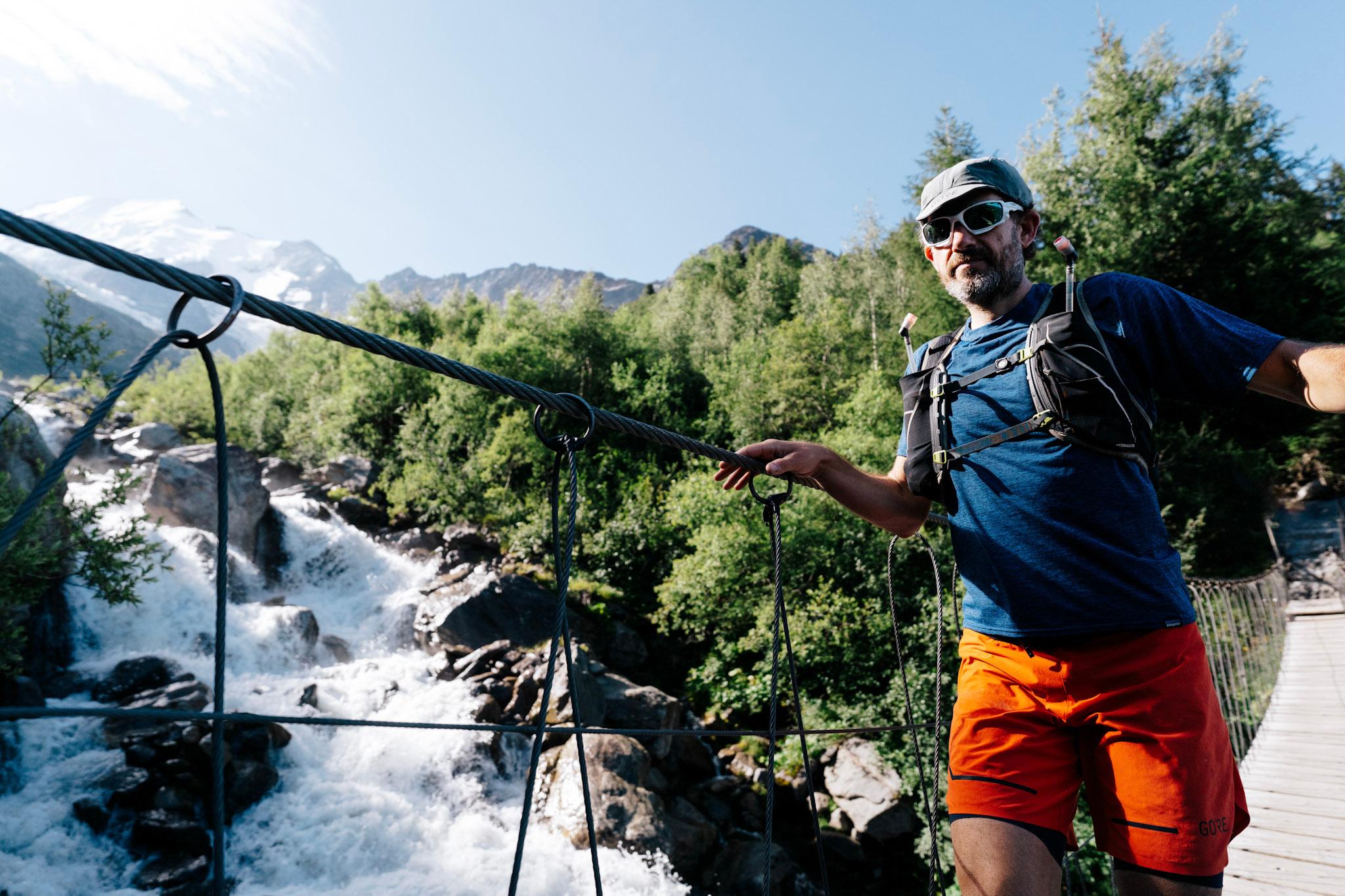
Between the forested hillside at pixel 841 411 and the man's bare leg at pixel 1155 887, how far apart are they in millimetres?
9870

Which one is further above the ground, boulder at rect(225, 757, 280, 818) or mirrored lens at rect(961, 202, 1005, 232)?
mirrored lens at rect(961, 202, 1005, 232)

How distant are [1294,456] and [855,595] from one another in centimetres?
1286

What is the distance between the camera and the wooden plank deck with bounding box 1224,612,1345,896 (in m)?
3.24

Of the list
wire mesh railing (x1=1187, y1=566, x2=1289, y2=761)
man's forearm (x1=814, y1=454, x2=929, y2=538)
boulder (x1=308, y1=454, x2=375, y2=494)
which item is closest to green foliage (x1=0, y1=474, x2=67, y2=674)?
man's forearm (x1=814, y1=454, x2=929, y2=538)

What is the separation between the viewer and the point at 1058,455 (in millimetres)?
1345

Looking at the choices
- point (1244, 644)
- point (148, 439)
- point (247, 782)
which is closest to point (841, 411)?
point (1244, 644)

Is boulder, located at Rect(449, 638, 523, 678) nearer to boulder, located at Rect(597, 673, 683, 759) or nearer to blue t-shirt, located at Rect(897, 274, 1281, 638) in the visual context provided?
boulder, located at Rect(597, 673, 683, 759)

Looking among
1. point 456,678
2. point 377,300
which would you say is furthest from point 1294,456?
point 377,300

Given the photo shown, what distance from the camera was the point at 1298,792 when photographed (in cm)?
412

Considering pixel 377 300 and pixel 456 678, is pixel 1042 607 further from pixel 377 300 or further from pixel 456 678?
pixel 377 300

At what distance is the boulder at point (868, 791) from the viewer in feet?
31.8

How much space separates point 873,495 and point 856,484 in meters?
0.05

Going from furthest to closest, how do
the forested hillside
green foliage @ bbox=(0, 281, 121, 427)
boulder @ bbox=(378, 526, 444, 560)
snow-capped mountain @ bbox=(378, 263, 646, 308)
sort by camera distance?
snow-capped mountain @ bbox=(378, 263, 646, 308) → boulder @ bbox=(378, 526, 444, 560) → the forested hillside → green foliage @ bbox=(0, 281, 121, 427)

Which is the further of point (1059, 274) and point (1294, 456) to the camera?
point (1294, 456)
